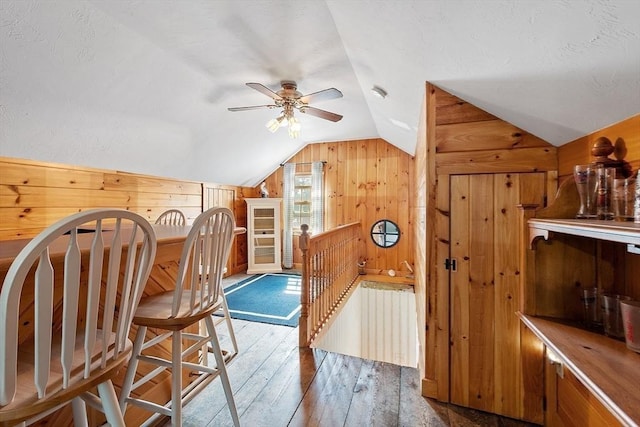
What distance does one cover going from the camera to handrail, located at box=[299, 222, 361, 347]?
2385mm

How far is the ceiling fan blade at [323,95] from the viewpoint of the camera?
218 cm

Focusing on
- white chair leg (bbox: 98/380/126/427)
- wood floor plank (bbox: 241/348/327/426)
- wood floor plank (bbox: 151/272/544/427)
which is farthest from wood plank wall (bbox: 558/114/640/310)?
white chair leg (bbox: 98/380/126/427)

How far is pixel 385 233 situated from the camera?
4664mm

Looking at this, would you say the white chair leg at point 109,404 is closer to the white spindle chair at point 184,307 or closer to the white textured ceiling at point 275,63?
the white spindle chair at point 184,307

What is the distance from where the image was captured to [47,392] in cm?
69

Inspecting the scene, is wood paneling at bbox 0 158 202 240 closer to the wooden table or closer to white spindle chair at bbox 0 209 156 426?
the wooden table

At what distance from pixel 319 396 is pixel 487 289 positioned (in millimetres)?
1266

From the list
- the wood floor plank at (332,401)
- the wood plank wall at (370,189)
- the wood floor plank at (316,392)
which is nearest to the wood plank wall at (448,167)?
the wood floor plank at (332,401)

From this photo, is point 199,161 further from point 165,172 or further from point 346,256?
point 346,256

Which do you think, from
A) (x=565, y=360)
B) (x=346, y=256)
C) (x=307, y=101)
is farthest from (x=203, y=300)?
(x=346, y=256)

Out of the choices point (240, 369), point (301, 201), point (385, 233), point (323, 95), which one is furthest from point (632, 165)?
point (301, 201)

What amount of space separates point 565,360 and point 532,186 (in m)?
1.08

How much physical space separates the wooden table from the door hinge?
1.57 m

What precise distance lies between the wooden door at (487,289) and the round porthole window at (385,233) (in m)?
2.88
